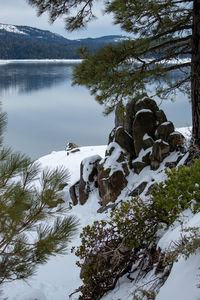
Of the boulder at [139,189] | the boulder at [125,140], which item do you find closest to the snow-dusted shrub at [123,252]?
the boulder at [139,189]

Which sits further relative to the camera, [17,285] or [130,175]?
[130,175]

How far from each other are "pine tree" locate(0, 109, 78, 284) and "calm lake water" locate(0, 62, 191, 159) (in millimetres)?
10362

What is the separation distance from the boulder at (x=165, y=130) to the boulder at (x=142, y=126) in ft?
1.00

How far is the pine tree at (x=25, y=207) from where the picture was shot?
2641 mm

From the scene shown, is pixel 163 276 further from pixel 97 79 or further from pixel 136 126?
pixel 136 126

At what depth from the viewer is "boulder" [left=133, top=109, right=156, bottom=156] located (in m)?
7.83

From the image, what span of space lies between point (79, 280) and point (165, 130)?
4.46m

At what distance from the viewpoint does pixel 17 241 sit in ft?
9.68

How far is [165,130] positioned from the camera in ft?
24.7

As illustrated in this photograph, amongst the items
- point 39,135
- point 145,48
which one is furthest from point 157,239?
point 39,135

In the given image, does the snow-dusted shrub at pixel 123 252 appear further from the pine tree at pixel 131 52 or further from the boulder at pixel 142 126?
the boulder at pixel 142 126

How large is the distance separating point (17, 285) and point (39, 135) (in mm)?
24807

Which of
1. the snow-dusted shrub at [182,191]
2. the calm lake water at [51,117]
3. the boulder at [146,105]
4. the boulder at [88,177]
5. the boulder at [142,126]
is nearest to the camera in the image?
the snow-dusted shrub at [182,191]

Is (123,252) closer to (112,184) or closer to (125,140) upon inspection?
(112,184)
